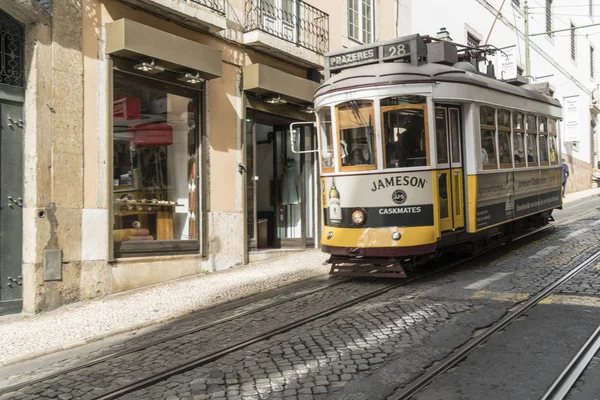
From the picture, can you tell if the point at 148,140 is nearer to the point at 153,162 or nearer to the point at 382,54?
the point at 153,162

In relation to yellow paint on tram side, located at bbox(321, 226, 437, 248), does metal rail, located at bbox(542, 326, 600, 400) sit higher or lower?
lower

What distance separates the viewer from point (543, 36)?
28219mm

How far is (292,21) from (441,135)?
226 inches

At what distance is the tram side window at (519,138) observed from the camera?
32.1 ft

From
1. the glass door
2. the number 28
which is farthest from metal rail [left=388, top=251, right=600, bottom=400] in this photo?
the glass door

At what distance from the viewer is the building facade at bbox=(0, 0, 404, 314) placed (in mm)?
7648

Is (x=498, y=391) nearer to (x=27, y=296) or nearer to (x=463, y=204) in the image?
(x=463, y=204)

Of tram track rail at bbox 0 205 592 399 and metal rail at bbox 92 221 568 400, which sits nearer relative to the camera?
metal rail at bbox 92 221 568 400

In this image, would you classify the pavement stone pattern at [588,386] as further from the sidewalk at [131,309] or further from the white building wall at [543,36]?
the white building wall at [543,36]

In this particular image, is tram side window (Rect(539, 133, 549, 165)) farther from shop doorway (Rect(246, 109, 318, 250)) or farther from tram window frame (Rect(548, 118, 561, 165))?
shop doorway (Rect(246, 109, 318, 250))

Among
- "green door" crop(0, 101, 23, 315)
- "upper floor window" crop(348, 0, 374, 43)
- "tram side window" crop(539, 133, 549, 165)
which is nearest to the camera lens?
"green door" crop(0, 101, 23, 315)

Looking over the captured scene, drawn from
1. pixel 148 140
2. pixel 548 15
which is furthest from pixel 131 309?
pixel 548 15

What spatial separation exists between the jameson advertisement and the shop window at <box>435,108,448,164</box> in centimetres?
80

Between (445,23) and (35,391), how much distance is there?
1761 centimetres
